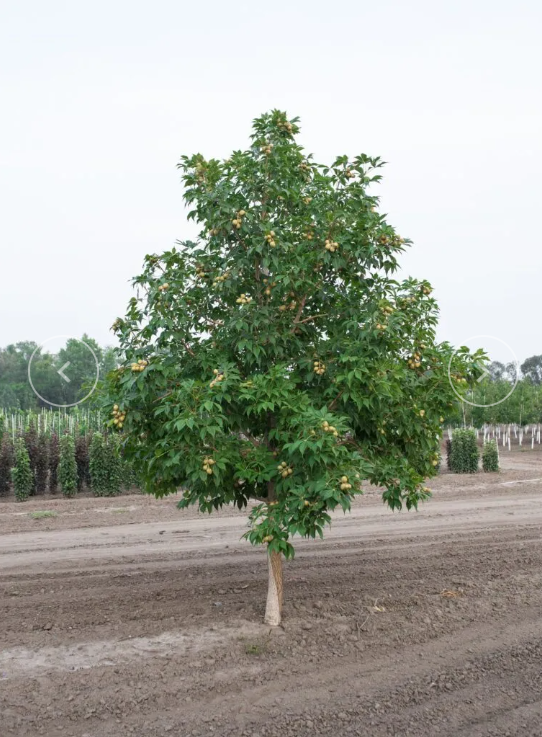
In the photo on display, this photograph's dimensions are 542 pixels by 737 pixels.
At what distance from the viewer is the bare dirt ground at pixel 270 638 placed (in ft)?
17.6

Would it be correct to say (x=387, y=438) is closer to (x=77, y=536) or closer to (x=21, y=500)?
(x=77, y=536)

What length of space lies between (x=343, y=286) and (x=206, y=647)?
4012mm

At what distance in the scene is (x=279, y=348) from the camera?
629cm

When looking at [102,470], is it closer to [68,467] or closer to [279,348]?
[68,467]

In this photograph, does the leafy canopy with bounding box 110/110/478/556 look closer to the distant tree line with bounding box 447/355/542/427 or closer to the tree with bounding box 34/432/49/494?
the tree with bounding box 34/432/49/494

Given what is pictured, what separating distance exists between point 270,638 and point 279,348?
3093 mm

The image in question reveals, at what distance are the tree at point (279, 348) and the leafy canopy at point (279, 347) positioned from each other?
0.07 ft

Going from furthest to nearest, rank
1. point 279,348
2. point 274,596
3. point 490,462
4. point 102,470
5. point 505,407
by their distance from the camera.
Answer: point 505,407, point 490,462, point 102,470, point 274,596, point 279,348

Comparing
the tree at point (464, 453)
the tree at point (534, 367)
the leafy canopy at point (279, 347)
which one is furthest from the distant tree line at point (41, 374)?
the tree at point (534, 367)

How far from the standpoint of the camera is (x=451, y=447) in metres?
24.0

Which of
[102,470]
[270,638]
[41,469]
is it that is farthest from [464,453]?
[270,638]

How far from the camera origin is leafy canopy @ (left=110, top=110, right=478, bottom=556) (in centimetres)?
581

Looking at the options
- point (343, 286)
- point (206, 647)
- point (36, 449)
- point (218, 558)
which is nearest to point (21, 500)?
point (36, 449)

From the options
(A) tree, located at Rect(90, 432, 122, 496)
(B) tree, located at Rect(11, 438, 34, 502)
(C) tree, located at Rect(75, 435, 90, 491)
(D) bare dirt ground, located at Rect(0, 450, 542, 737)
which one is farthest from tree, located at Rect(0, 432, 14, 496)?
(D) bare dirt ground, located at Rect(0, 450, 542, 737)
